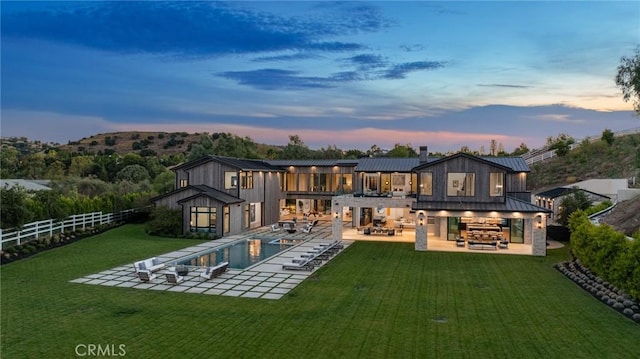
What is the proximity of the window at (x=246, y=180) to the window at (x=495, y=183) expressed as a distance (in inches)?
675

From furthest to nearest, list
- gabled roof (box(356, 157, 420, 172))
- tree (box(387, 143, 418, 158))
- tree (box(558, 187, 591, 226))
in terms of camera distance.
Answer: tree (box(387, 143, 418, 158))
gabled roof (box(356, 157, 420, 172))
tree (box(558, 187, 591, 226))

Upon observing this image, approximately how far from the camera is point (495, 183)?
2336cm

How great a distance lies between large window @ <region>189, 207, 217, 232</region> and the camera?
27406mm

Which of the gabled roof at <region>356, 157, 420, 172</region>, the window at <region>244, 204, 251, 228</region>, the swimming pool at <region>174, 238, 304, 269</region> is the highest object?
the gabled roof at <region>356, 157, 420, 172</region>

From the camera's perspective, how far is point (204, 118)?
5822cm

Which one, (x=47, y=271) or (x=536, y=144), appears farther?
(x=536, y=144)

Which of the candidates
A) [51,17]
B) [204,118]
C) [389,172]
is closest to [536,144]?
[389,172]

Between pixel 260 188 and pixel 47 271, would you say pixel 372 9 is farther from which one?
pixel 47 271

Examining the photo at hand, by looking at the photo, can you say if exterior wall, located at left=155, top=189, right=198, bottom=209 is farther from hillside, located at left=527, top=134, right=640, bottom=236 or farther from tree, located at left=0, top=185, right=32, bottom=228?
hillside, located at left=527, top=134, right=640, bottom=236

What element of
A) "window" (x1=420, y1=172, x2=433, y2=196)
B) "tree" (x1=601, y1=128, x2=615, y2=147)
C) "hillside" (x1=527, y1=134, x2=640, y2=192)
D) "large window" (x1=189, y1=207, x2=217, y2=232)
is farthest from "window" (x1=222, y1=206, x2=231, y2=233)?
"tree" (x1=601, y1=128, x2=615, y2=147)

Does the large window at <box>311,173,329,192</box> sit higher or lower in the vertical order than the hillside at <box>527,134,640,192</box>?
lower

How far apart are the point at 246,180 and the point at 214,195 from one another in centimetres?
369

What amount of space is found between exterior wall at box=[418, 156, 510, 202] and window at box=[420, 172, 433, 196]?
0.21 metres

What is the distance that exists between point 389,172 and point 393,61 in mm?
8494
